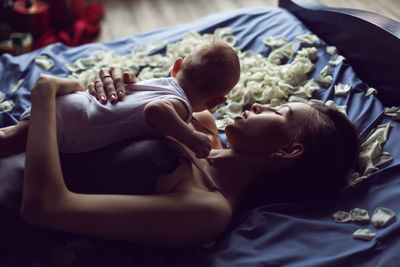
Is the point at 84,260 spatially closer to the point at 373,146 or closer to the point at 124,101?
the point at 124,101

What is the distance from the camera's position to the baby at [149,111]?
43.5 inches

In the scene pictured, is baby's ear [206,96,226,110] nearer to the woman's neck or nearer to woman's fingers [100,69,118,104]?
the woman's neck

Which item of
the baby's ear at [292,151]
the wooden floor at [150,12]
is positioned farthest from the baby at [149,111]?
the wooden floor at [150,12]

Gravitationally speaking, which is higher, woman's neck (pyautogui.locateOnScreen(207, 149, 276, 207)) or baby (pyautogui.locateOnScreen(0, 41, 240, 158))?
baby (pyautogui.locateOnScreen(0, 41, 240, 158))

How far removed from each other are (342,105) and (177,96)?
0.69m

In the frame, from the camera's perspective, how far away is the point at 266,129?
1.21 m

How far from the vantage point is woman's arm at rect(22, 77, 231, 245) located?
990mm

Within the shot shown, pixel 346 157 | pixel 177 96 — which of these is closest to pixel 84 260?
pixel 177 96

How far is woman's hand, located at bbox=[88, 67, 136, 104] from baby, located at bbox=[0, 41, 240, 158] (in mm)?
19

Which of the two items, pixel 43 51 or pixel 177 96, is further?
pixel 43 51

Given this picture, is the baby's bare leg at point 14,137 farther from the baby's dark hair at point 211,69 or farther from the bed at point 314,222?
the baby's dark hair at point 211,69

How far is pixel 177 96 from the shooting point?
46.4 inches

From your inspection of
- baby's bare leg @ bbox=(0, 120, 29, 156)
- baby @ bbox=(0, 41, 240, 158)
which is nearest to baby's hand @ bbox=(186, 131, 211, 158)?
baby @ bbox=(0, 41, 240, 158)

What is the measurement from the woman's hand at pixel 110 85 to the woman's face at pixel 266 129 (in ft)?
1.08
